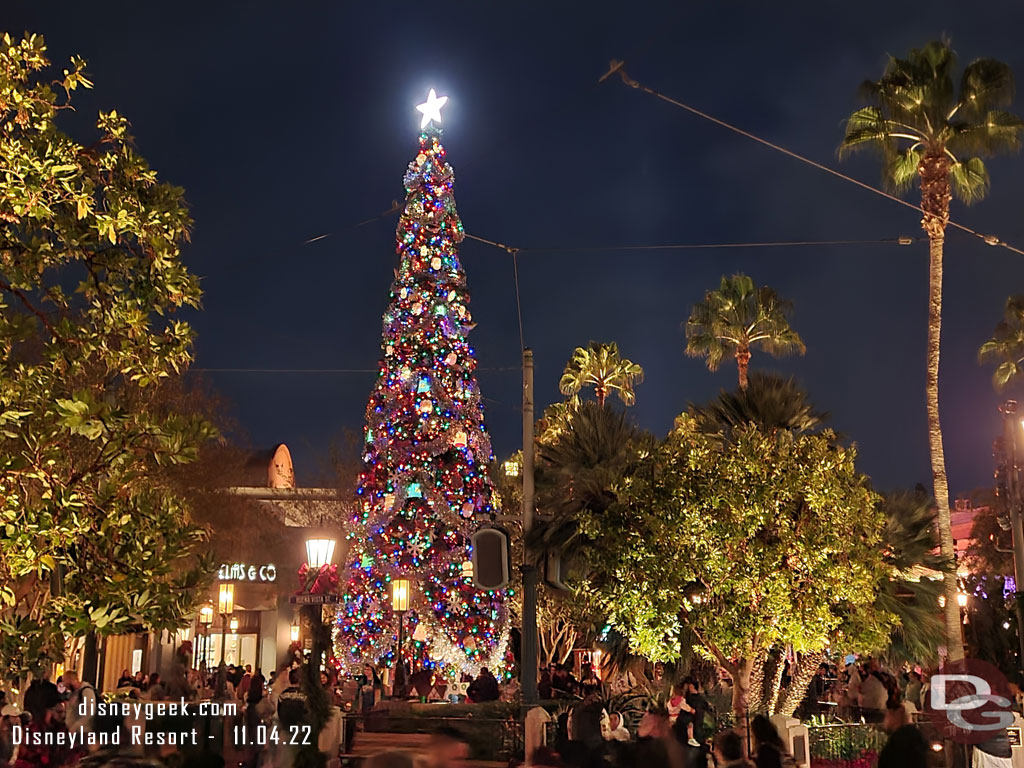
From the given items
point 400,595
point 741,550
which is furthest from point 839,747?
point 400,595

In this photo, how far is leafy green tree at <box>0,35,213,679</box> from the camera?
434 centimetres

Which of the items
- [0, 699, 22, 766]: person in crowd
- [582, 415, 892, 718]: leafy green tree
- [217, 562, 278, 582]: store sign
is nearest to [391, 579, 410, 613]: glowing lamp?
[582, 415, 892, 718]: leafy green tree

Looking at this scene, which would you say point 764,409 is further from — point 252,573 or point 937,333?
point 252,573

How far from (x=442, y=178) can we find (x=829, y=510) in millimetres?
15974

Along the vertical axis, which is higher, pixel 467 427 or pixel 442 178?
pixel 442 178

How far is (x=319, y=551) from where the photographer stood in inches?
786

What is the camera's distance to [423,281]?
28.7 metres

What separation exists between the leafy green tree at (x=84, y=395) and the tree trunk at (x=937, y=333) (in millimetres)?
22258

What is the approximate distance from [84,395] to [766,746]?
19.0ft

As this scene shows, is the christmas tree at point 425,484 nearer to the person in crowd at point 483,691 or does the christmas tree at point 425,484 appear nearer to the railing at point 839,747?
the person in crowd at point 483,691

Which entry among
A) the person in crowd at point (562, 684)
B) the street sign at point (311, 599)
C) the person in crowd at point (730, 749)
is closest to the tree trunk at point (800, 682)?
the person in crowd at point (562, 684)

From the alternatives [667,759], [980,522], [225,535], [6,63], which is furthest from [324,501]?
[6,63]

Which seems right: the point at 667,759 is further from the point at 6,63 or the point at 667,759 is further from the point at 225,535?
the point at 225,535

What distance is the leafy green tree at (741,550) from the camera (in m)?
17.2
